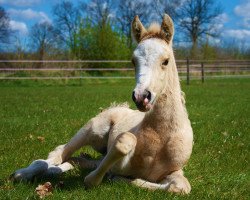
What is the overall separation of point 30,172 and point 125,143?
1307 mm

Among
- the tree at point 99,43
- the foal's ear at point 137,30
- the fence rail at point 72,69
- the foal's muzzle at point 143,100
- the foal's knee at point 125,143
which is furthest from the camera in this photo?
the tree at point 99,43

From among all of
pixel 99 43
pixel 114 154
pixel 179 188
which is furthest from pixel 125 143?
pixel 99 43

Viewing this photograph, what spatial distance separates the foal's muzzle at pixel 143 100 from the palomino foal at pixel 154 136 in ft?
0.06

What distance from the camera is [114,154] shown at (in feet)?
13.2

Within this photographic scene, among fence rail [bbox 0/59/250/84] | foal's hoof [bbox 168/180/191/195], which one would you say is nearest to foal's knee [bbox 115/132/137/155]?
foal's hoof [bbox 168/180/191/195]

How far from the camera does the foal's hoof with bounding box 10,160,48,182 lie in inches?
181

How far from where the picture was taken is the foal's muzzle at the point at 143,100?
3.79 m

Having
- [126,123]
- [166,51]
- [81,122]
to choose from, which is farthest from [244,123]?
[166,51]

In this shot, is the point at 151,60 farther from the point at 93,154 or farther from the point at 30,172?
the point at 93,154

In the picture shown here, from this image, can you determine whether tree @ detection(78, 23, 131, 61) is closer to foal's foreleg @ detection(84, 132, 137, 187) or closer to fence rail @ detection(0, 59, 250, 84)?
fence rail @ detection(0, 59, 250, 84)

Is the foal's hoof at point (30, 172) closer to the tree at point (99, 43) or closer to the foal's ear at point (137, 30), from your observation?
the foal's ear at point (137, 30)

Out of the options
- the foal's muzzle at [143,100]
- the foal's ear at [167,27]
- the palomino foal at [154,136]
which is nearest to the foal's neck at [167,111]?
the palomino foal at [154,136]

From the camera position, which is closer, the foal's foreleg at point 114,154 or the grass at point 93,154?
the foal's foreleg at point 114,154

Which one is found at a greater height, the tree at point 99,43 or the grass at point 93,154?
the tree at point 99,43
